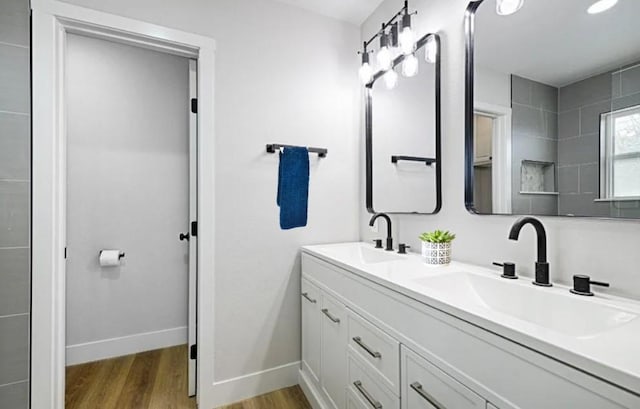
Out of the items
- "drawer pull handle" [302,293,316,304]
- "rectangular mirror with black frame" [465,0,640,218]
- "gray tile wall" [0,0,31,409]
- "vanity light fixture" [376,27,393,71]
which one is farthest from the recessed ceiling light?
"gray tile wall" [0,0,31,409]

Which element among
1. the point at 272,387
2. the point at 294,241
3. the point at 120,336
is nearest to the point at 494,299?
the point at 294,241

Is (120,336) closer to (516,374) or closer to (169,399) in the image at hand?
(169,399)

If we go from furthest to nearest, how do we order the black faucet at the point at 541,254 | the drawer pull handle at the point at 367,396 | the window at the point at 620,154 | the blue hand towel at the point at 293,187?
the blue hand towel at the point at 293,187
the drawer pull handle at the point at 367,396
the black faucet at the point at 541,254
the window at the point at 620,154

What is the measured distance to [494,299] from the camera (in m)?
1.06

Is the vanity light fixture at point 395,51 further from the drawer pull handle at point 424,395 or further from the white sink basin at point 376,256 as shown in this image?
the drawer pull handle at point 424,395

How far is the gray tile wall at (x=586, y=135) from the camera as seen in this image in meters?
0.88

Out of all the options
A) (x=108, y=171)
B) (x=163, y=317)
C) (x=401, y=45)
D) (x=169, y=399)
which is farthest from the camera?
(x=163, y=317)

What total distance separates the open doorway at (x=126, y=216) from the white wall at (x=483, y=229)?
64.4 inches

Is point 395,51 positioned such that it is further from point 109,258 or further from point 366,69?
point 109,258

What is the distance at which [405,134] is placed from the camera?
1787mm

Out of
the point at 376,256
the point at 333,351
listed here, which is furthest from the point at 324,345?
the point at 376,256

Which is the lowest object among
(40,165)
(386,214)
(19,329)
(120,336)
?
(120,336)

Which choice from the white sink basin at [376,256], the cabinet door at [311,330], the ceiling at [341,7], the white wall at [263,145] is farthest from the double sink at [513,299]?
the ceiling at [341,7]

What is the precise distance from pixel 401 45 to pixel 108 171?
90.9 inches
